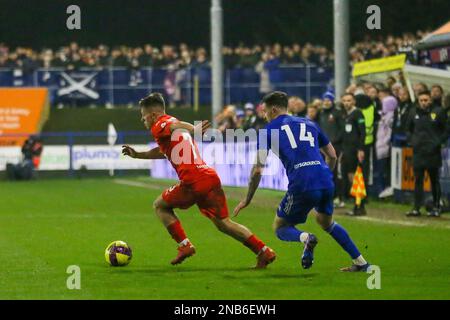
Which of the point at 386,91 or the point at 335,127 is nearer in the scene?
the point at 335,127

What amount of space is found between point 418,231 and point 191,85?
25.9 m

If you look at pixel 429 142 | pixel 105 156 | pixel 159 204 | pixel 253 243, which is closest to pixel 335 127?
pixel 429 142

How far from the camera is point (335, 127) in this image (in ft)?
76.3

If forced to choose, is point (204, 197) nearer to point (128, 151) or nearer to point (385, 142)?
point (128, 151)

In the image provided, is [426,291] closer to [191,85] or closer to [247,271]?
[247,271]

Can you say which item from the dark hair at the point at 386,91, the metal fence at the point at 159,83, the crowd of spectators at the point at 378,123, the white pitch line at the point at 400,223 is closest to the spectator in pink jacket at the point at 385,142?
the crowd of spectators at the point at 378,123

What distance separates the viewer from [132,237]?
55.9 ft

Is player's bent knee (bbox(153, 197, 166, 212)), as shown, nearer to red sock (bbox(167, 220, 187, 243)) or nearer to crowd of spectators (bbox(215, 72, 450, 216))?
red sock (bbox(167, 220, 187, 243))

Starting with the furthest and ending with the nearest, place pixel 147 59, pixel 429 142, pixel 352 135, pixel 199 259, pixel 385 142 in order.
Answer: pixel 147 59 → pixel 385 142 → pixel 352 135 → pixel 429 142 → pixel 199 259

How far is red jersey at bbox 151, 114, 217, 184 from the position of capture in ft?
42.9

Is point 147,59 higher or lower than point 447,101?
higher

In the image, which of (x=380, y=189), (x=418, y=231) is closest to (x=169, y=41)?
(x=380, y=189)

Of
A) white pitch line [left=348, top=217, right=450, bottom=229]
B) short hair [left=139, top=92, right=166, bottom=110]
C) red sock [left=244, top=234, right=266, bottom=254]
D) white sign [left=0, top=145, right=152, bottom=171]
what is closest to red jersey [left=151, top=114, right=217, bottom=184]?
short hair [left=139, top=92, right=166, bottom=110]

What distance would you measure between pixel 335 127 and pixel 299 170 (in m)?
11.0
